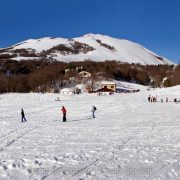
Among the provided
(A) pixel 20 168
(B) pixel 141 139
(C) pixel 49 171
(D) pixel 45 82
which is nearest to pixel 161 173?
(C) pixel 49 171

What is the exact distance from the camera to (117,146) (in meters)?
18.7

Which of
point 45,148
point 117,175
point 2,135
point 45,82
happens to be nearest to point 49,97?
point 2,135

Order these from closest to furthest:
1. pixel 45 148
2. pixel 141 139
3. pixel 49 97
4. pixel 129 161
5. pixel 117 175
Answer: pixel 117 175, pixel 129 161, pixel 45 148, pixel 141 139, pixel 49 97

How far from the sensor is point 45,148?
60.5 feet

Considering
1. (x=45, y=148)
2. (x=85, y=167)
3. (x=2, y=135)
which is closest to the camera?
(x=85, y=167)

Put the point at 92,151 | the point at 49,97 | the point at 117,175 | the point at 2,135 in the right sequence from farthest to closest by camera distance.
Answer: the point at 49,97, the point at 2,135, the point at 92,151, the point at 117,175

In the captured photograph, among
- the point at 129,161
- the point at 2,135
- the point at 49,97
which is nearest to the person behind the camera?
the point at 129,161

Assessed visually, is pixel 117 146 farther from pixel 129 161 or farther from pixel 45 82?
pixel 45 82

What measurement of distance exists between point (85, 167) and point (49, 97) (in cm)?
7335

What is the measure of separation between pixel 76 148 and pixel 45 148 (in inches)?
59.1

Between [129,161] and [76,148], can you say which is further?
[76,148]

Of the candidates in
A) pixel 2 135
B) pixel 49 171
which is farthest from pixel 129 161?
pixel 2 135

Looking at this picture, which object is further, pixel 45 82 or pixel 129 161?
pixel 45 82

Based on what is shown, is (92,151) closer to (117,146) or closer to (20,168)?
(117,146)
